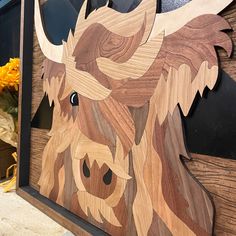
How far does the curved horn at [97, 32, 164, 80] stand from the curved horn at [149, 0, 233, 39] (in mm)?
18

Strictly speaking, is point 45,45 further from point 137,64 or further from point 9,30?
point 9,30

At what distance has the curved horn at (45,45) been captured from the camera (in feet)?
2.82

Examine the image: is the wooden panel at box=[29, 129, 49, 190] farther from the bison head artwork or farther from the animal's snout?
the animal's snout

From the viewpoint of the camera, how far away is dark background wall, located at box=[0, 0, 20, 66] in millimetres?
1514

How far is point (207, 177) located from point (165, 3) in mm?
324

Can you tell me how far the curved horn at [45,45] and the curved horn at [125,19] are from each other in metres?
0.12


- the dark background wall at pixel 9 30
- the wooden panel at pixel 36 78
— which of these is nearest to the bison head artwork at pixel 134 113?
the wooden panel at pixel 36 78

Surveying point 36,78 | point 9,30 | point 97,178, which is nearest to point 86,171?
point 97,178

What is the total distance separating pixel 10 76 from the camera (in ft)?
3.65

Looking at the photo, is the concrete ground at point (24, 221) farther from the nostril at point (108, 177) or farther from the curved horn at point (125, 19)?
the curved horn at point (125, 19)

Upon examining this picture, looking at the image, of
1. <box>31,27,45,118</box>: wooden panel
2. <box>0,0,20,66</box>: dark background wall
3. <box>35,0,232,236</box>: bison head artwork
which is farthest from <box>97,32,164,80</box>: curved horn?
<box>0,0,20,66</box>: dark background wall

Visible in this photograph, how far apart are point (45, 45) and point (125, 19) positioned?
1.20 ft

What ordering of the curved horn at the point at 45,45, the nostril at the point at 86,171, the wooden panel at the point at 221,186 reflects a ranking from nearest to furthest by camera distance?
the wooden panel at the point at 221,186
the nostril at the point at 86,171
the curved horn at the point at 45,45

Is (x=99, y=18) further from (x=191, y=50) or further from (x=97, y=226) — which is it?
(x=97, y=226)
